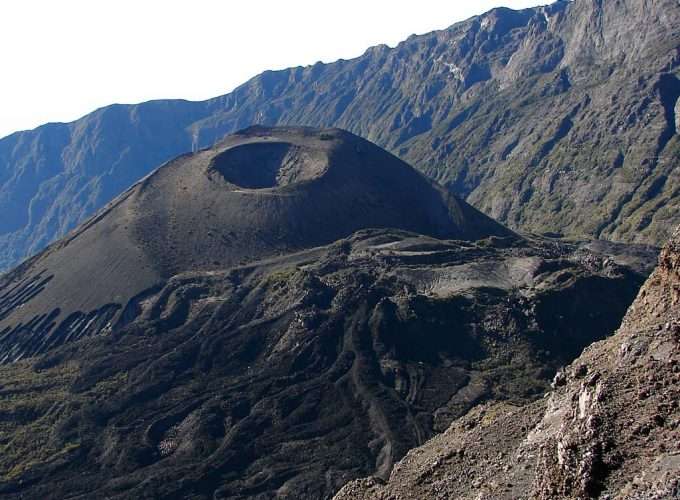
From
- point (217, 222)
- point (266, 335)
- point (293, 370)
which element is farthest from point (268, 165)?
point (293, 370)

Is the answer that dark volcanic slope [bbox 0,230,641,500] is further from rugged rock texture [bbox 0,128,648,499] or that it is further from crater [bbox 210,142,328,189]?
crater [bbox 210,142,328,189]

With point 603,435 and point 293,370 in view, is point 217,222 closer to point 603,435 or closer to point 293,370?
point 293,370

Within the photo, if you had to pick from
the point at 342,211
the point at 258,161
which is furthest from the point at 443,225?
the point at 258,161

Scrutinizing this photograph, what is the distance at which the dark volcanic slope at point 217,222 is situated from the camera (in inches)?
3649

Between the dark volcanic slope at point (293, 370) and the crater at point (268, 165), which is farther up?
the crater at point (268, 165)

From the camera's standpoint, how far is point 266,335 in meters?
79.5

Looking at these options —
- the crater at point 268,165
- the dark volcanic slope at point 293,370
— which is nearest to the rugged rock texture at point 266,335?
the dark volcanic slope at point 293,370

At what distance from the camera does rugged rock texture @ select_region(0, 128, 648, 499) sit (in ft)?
197

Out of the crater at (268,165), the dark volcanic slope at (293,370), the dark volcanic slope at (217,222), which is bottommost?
the dark volcanic slope at (293,370)

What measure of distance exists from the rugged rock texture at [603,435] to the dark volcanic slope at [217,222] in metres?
66.4

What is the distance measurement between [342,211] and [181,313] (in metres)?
37.5

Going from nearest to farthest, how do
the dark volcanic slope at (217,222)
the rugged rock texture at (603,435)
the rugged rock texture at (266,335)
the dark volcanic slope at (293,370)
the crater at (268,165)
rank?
the rugged rock texture at (603,435) → the dark volcanic slope at (293,370) → the rugged rock texture at (266,335) → the dark volcanic slope at (217,222) → the crater at (268,165)

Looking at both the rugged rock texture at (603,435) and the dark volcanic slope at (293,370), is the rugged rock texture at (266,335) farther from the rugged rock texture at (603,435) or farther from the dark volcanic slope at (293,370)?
the rugged rock texture at (603,435)

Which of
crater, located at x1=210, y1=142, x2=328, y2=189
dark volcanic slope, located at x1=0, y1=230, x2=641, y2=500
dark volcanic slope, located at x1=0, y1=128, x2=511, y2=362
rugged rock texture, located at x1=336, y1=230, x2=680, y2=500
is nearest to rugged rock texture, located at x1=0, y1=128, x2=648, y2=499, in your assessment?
dark volcanic slope, located at x1=0, y1=230, x2=641, y2=500
